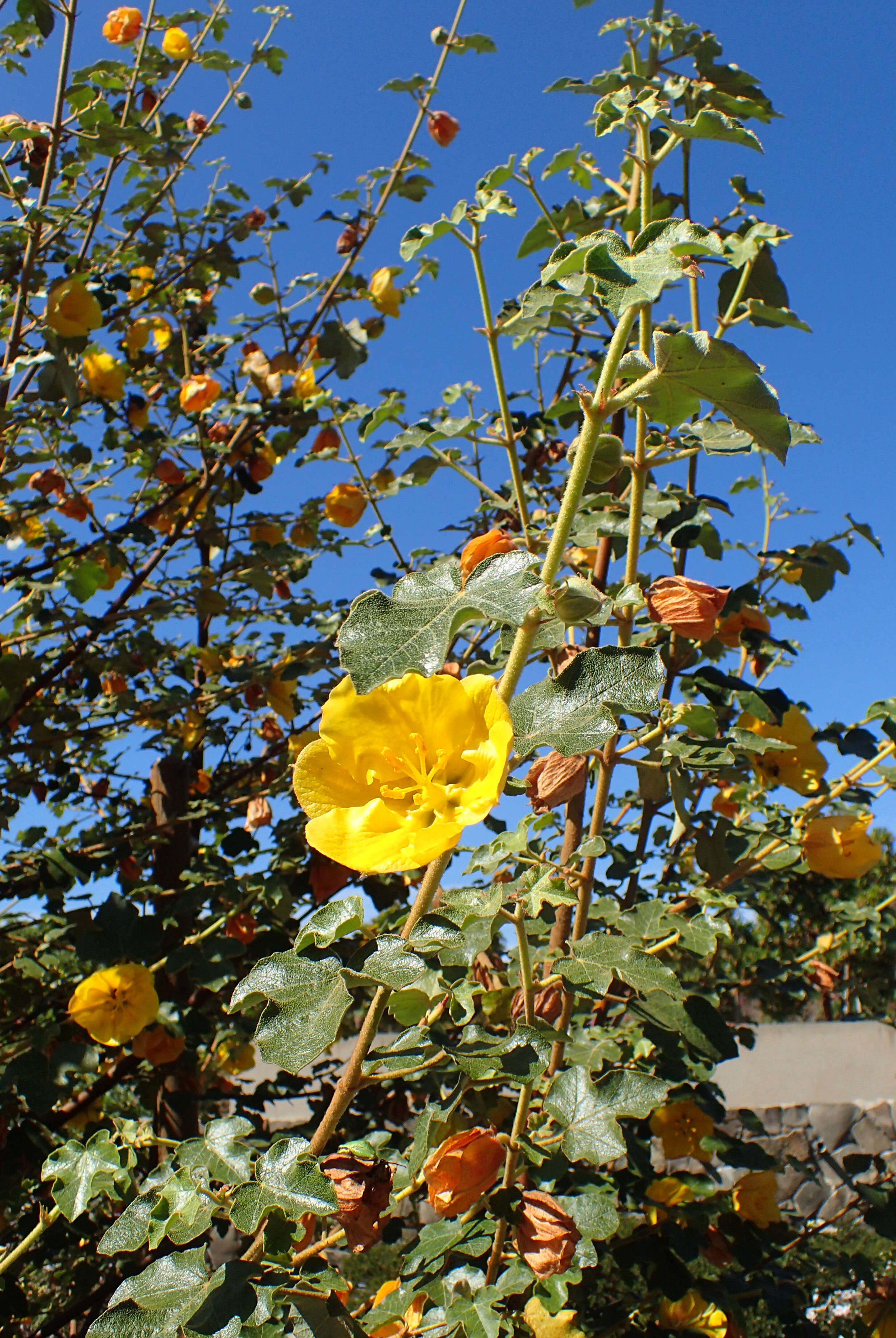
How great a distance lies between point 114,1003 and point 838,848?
1.15 m

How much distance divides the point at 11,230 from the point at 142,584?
2.77 feet

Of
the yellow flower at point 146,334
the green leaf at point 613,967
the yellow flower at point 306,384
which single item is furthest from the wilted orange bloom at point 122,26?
the green leaf at point 613,967

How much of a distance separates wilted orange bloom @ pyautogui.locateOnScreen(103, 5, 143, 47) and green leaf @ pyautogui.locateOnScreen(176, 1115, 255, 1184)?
276cm

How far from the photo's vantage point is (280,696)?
6.64 ft

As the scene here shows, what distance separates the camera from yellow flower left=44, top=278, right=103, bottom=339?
1846 mm

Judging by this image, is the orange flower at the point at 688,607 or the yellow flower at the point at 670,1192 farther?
the yellow flower at the point at 670,1192

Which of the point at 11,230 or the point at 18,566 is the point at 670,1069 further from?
the point at 11,230

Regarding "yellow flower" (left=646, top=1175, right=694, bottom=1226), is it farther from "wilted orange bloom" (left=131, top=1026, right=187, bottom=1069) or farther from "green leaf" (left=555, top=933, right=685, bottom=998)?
"wilted orange bloom" (left=131, top=1026, right=187, bottom=1069)

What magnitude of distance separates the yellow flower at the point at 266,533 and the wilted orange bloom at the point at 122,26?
135 cm

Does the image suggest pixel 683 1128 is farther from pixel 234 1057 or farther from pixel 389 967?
pixel 234 1057

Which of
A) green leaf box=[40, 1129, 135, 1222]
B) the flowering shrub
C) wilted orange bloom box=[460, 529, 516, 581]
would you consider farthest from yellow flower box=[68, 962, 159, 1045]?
wilted orange bloom box=[460, 529, 516, 581]

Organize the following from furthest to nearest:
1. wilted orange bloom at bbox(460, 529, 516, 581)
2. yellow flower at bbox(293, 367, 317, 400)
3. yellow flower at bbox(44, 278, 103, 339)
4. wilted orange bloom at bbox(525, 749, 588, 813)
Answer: yellow flower at bbox(293, 367, 317, 400), yellow flower at bbox(44, 278, 103, 339), wilted orange bloom at bbox(525, 749, 588, 813), wilted orange bloom at bbox(460, 529, 516, 581)

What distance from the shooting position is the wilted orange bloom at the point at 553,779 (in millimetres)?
812

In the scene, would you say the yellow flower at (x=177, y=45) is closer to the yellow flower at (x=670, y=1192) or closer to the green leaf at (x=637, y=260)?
the green leaf at (x=637, y=260)
